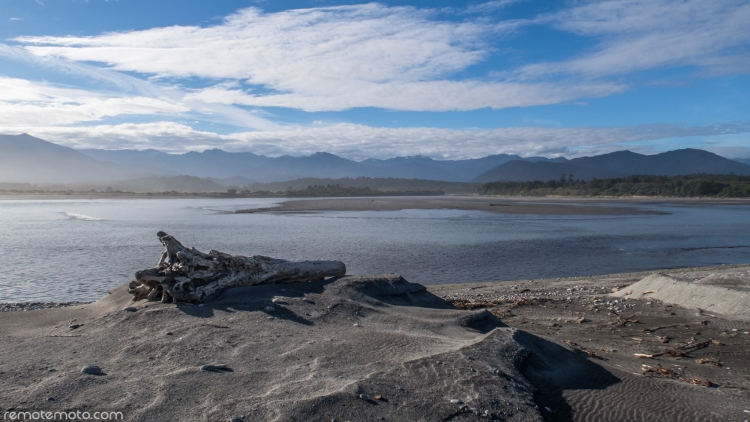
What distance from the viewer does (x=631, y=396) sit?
200 inches

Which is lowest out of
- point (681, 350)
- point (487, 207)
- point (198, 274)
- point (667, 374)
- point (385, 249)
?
point (385, 249)

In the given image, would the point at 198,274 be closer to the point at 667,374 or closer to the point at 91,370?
the point at 91,370

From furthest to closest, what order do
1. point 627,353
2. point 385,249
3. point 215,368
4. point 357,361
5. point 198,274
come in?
point 385,249, point 198,274, point 627,353, point 357,361, point 215,368

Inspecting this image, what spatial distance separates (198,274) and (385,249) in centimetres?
1503

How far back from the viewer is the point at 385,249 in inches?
888

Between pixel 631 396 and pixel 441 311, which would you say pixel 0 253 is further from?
pixel 631 396

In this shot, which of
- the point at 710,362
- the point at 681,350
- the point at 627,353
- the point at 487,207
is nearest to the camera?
the point at 710,362

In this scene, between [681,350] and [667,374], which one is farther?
[681,350]

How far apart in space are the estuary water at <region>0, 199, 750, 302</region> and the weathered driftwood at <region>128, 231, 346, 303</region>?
18.9 ft

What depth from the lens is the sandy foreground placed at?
13.9 feet

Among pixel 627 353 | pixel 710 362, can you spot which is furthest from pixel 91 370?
pixel 710 362

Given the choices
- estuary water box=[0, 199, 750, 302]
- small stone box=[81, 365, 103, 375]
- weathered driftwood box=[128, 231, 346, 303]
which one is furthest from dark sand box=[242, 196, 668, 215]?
small stone box=[81, 365, 103, 375]

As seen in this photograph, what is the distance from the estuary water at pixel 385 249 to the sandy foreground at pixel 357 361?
278 inches

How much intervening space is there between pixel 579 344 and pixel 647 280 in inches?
217
